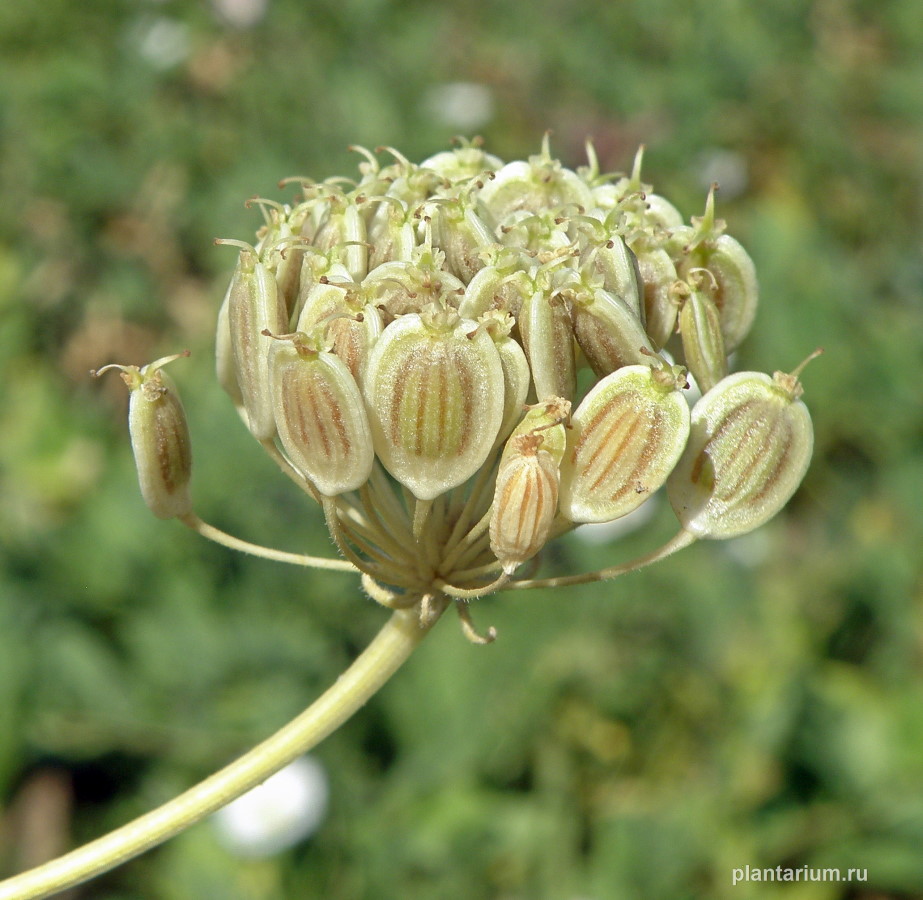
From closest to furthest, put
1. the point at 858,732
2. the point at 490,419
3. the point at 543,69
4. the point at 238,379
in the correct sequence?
the point at 490,419 → the point at 238,379 → the point at 858,732 → the point at 543,69

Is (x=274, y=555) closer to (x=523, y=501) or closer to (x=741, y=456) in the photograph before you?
(x=523, y=501)

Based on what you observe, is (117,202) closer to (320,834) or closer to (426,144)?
(426,144)

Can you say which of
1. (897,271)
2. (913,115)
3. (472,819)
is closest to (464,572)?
(472,819)

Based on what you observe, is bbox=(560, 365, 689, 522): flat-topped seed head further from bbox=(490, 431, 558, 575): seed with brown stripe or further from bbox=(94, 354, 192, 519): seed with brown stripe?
bbox=(94, 354, 192, 519): seed with brown stripe

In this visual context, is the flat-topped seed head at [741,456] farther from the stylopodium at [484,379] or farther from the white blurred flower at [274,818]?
the white blurred flower at [274,818]

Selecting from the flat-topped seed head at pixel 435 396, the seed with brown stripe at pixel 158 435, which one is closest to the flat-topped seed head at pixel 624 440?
the flat-topped seed head at pixel 435 396
